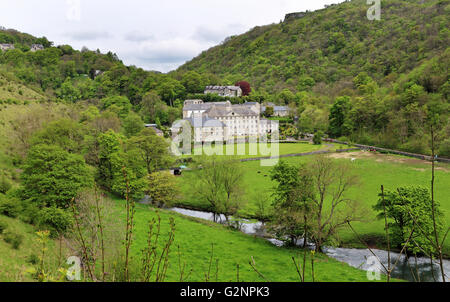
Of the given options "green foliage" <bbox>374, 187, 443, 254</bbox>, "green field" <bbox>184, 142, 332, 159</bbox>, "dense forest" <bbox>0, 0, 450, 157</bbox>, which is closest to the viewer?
"green foliage" <bbox>374, 187, 443, 254</bbox>

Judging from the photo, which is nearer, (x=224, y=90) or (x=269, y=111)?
(x=269, y=111)

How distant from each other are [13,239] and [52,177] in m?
6.77

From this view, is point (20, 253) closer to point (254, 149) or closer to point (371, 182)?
point (371, 182)

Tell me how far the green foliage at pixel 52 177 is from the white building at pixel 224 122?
42.2 meters

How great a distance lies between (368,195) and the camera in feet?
101

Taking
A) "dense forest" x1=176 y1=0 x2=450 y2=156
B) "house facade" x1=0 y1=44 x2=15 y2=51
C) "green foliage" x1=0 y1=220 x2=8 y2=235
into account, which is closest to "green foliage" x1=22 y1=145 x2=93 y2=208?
"green foliage" x1=0 y1=220 x2=8 y2=235

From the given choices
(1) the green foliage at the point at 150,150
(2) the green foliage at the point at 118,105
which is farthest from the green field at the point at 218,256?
(2) the green foliage at the point at 118,105

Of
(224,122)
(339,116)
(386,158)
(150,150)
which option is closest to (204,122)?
(224,122)

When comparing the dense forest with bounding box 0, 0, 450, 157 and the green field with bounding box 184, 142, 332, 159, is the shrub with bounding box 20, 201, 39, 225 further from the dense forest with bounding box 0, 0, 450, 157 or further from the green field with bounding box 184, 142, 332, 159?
the dense forest with bounding box 0, 0, 450, 157

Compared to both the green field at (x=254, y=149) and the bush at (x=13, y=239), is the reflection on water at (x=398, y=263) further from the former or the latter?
the green field at (x=254, y=149)

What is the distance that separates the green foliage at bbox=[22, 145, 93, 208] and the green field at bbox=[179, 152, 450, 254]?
11.5m

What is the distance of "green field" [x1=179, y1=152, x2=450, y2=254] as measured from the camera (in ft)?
80.2

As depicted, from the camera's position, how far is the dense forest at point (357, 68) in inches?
2130

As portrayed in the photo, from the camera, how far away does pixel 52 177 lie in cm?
2247
